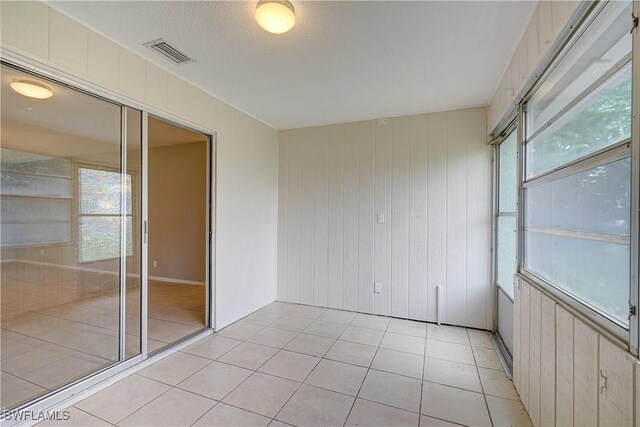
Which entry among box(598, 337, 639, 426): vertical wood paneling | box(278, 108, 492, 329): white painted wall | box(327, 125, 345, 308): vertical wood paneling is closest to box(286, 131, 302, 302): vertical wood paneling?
box(278, 108, 492, 329): white painted wall

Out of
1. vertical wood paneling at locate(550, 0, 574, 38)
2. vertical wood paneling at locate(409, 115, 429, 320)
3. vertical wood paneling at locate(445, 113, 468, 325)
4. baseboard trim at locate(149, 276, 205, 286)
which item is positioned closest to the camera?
vertical wood paneling at locate(550, 0, 574, 38)

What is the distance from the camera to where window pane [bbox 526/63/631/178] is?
Answer: 41.2 inches

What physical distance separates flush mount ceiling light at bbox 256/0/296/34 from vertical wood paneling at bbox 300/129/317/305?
236 centimetres

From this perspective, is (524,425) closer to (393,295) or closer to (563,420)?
(563,420)

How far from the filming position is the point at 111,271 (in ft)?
7.43

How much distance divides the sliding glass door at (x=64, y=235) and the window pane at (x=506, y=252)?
3.38 metres

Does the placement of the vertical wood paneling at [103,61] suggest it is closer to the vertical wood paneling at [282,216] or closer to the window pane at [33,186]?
the window pane at [33,186]

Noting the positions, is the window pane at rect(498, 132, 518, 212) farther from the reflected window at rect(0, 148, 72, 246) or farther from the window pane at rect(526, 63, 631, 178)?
the reflected window at rect(0, 148, 72, 246)

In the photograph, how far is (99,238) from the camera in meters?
2.20

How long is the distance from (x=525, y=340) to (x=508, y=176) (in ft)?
5.24

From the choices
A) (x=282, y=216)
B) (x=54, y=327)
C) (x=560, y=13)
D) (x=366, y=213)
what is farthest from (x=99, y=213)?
(x=560, y=13)

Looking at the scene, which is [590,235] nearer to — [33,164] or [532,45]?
[532,45]

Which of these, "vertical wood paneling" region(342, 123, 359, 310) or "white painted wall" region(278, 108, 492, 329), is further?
"vertical wood paneling" region(342, 123, 359, 310)

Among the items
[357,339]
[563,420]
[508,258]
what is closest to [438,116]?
[508,258]
